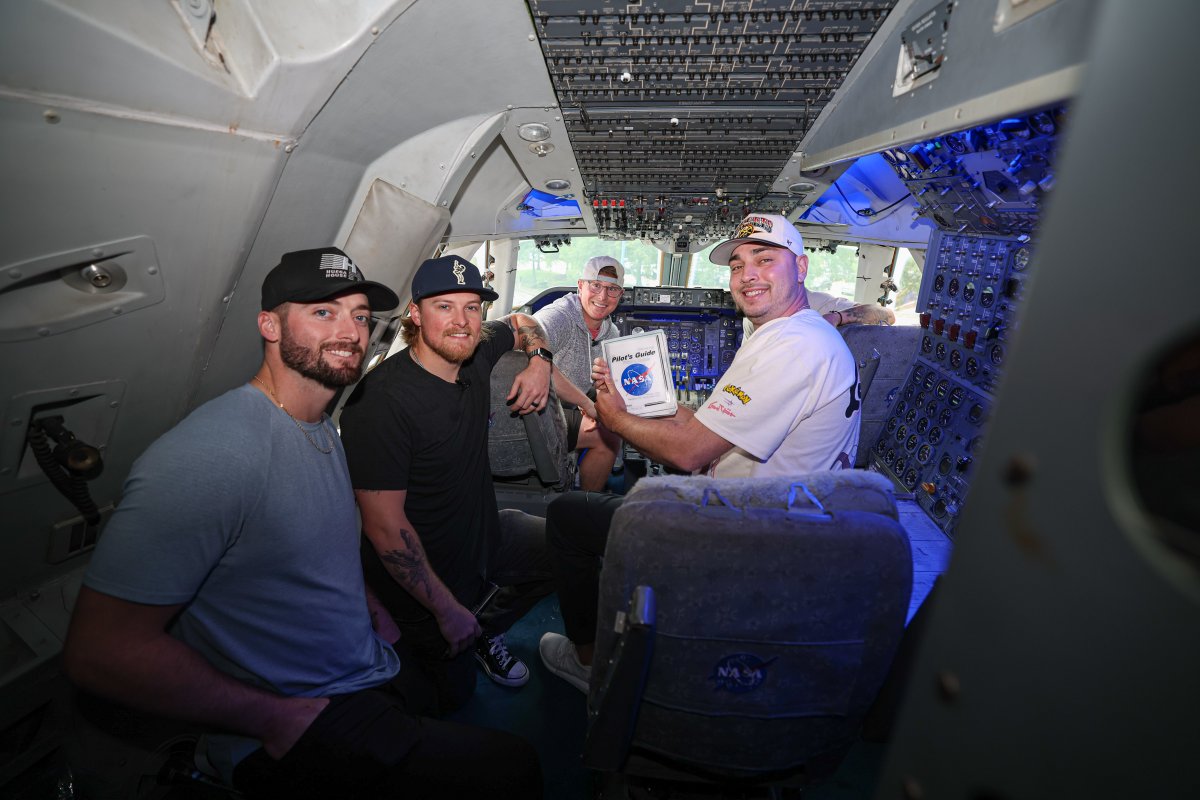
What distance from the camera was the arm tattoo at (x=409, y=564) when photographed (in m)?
1.97

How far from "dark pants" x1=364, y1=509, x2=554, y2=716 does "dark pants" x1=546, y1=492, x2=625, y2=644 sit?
38cm

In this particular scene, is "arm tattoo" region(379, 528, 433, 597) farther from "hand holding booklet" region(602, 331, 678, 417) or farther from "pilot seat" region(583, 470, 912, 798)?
"hand holding booklet" region(602, 331, 678, 417)

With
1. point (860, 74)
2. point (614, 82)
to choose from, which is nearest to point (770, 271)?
point (860, 74)

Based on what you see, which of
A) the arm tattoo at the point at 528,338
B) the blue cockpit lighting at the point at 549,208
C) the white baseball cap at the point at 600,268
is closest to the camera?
the arm tattoo at the point at 528,338

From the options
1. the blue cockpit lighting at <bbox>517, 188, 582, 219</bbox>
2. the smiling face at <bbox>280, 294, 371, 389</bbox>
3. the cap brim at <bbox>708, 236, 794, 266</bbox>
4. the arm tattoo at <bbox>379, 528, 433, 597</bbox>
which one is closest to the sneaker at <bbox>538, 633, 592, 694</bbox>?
the arm tattoo at <bbox>379, 528, 433, 597</bbox>

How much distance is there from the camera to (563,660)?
248 centimetres

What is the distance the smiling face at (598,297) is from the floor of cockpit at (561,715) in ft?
7.86

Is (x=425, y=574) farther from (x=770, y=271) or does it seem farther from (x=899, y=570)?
(x=770, y=271)

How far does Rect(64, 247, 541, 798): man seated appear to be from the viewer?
1201 millimetres

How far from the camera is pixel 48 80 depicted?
1.05 metres

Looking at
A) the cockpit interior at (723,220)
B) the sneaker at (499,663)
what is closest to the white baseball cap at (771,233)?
the cockpit interior at (723,220)

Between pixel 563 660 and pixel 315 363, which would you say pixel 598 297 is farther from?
pixel 315 363

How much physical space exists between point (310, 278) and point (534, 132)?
4.56 feet

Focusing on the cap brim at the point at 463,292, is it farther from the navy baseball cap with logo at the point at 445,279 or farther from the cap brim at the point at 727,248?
the cap brim at the point at 727,248
